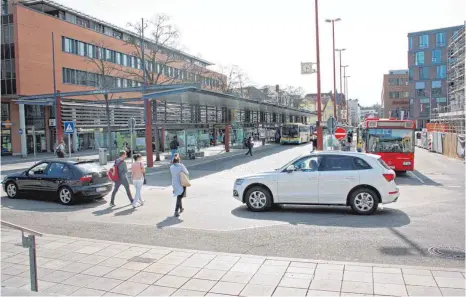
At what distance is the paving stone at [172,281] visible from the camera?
555cm

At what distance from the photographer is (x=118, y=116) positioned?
48.0 m

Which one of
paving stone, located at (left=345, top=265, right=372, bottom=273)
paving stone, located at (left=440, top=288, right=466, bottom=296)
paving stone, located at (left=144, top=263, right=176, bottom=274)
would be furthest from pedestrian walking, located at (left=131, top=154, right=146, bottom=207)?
paving stone, located at (left=440, top=288, right=466, bottom=296)

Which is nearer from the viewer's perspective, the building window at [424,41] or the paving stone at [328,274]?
the paving stone at [328,274]

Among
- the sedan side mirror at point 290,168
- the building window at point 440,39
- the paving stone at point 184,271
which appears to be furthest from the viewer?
the building window at point 440,39

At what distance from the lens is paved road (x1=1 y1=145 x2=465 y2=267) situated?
738cm

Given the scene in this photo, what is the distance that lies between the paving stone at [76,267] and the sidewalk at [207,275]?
0.05 ft

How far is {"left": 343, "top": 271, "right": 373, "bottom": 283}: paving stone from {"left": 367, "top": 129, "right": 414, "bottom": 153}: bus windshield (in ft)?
50.3

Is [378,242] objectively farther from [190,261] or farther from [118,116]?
[118,116]

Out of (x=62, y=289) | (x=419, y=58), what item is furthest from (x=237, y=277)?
(x=419, y=58)

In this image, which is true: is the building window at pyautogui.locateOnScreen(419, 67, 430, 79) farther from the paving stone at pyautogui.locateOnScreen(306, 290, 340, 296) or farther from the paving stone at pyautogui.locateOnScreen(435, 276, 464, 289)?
the paving stone at pyautogui.locateOnScreen(306, 290, 340, 296)

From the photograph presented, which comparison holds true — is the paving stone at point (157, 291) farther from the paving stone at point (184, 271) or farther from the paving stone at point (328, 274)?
the paving stone at point (328, 274)

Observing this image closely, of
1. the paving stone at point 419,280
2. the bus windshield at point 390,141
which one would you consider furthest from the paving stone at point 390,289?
the bus windshield at point 390,141

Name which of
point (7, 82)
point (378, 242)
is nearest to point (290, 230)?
point (378, 242)

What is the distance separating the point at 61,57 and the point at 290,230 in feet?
142
